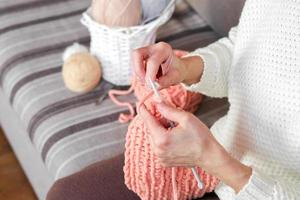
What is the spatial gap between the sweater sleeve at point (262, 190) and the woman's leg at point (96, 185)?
0.85 feet

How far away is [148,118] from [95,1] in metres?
0.57

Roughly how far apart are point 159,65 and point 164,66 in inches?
1.1

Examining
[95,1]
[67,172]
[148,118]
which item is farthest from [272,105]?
[95,1]

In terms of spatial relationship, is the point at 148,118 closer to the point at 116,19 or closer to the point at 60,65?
the point at 116,19

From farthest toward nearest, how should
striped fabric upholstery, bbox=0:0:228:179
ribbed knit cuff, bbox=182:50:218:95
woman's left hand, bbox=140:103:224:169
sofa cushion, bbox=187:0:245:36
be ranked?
sofa cushion, bbox=187:0:245:36
striped fabric upholstery, bbox=0:0:228:179
ribbed knit cuff, bbox=182:50:218:95
woman's left hand, bbox=140:103:224:169

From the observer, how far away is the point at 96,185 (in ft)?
3.09

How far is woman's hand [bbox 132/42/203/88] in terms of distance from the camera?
2.73 ft

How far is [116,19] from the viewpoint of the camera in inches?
46.7

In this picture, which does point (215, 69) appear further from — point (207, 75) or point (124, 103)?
point (124, 103)

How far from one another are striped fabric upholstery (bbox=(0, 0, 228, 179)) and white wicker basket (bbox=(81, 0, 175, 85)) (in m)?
0.04

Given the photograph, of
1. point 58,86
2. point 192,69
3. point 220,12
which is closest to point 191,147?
point 192,69

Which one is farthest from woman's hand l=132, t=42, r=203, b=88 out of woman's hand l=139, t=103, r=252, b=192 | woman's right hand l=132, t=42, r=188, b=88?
woman's hand l=139, t=103, r=252, b=192

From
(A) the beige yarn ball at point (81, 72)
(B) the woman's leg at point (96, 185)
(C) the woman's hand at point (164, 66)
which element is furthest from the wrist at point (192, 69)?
(A) the beige yarn ball at point (81, 72)

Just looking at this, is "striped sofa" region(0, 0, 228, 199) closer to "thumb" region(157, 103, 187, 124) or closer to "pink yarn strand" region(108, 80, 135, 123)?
"pink yarn strand" region(108, 80, 135, 123)
